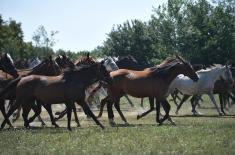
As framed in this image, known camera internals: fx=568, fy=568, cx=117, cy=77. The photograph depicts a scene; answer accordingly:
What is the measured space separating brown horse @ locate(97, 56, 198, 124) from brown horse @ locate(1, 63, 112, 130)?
2.23 meters

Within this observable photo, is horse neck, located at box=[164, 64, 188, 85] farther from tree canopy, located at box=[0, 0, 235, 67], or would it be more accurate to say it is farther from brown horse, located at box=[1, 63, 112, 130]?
tree canopy, located at box=[0, 0, 235, 67]

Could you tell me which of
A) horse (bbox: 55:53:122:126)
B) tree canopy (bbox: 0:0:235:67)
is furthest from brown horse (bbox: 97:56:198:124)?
Result: tree canopy (bbox: 0:0:235:67)

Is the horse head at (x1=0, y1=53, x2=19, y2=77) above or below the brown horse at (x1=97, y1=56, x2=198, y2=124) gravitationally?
above

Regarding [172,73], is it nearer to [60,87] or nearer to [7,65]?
[60,87]

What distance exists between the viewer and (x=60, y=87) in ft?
55.1

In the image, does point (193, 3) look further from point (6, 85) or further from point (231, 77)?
point (6, 85)

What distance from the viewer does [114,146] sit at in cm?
1255

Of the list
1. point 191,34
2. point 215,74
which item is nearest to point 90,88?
point 215,74

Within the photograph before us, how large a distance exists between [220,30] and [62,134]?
39.3 m

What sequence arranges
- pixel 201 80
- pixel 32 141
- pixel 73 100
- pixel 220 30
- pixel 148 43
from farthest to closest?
pixel 148 43, pixel 220 30, pixel 201 80, pixel 73 100, pixel 32 141

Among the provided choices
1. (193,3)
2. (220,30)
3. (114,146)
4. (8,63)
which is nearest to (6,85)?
(8,63)

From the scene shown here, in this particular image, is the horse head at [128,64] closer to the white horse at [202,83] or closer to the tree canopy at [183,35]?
the white horse at [202,83]

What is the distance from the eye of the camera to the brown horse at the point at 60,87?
54.9ft

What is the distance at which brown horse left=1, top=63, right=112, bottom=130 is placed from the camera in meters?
16.7
